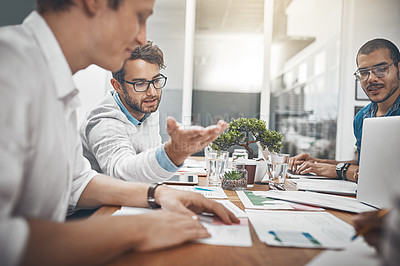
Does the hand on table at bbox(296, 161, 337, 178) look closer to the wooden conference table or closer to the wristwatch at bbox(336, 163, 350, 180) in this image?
the wristwatch at bbox(336, 163, 350, 180)

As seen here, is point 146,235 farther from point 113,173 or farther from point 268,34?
point 268,34

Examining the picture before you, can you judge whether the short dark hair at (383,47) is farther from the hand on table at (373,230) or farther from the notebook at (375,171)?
the hand on table at (373,230)

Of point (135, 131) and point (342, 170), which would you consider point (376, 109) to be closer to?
point (342, 170)

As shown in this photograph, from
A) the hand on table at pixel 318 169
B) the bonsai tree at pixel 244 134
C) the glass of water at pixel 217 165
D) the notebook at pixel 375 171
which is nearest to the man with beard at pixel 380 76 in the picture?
the hand on table at pixel 318 169

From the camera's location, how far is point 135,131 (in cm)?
172

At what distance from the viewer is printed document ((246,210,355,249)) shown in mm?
722

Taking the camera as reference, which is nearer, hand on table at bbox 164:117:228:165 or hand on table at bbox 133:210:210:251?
hand on table at bbox 133:210:210:251

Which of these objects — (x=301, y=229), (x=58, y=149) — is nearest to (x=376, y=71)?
(x=301, y=229)

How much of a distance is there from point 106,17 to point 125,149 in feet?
2.38

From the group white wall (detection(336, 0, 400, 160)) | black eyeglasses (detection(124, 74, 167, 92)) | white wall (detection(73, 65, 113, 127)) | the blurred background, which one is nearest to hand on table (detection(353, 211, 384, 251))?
black eyeglasses (detection(124, 74, 167, 92))

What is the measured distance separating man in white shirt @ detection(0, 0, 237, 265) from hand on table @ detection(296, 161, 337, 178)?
1.10m

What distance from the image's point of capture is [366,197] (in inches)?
45.5

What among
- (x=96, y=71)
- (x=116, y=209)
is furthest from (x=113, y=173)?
(x=96, y=71)

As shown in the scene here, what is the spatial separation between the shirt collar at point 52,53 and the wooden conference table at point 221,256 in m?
0.39
